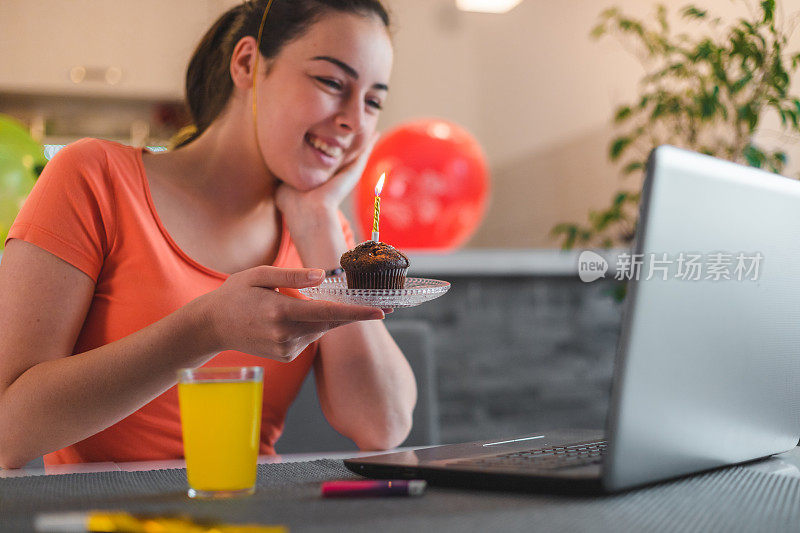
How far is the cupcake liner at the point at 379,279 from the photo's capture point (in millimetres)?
1121

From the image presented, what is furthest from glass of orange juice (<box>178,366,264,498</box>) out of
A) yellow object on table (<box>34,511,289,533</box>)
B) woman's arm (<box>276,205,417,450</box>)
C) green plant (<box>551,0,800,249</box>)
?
green plant (<box>551,0,800,249</box>)

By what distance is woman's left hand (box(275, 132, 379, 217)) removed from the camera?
136 cm

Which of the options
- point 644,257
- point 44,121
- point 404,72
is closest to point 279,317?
point 644,257

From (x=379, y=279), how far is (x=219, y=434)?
1.53 ft

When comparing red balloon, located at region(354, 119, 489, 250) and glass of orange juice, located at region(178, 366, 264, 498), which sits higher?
red balloon, located at region(354, 119, 489, 250)

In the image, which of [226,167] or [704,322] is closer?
[704,322]

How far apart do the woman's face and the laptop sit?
60cm

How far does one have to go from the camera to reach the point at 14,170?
1.96 m

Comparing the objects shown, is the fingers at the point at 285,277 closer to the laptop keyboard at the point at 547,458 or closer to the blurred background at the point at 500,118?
the laptop keyboard at the point at 547,458

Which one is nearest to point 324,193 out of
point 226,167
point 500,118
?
point 226,167

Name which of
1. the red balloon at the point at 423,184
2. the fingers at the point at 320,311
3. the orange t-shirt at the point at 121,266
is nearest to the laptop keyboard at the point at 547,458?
the fingers at the point at 320,311

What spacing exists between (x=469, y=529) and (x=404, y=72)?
3289 mm

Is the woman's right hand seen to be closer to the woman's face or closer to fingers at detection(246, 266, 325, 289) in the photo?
fingers at detection(246, 266, 325, 289)

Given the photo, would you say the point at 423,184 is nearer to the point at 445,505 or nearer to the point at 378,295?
the point at 378,295
